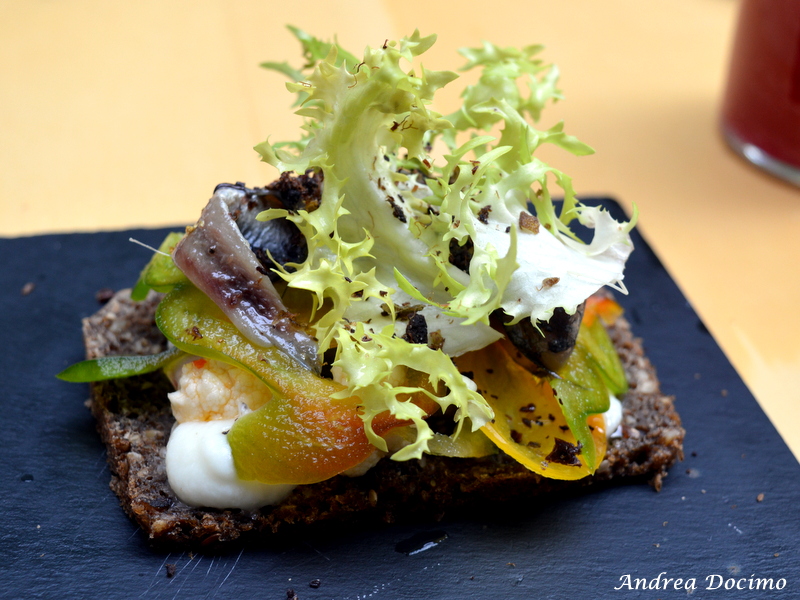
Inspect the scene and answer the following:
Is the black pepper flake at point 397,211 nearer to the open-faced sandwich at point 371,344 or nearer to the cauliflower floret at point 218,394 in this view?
the open-faced sandwich at point 371,344

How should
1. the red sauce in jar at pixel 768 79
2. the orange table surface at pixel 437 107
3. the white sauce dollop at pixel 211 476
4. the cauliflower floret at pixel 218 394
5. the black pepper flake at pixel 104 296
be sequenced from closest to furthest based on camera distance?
the white sauce dollop at pixel 211 476 → the cauliflower floret at pixel 218 394 → the black pepper flake at pixel 104 296 → the red sauce in jar at pixel 768 79 → the orange table surface at pixel 437 107

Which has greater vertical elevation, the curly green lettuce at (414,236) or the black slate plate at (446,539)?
the curly green lettuce at (414,236)

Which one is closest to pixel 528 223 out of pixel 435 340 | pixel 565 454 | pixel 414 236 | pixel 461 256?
pixel 461 256

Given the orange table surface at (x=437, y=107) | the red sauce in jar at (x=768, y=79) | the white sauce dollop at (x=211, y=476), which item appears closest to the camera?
the white sauce dollop at (x=211, y=476)

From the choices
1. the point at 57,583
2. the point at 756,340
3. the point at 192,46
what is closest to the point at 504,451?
the point at 57,583

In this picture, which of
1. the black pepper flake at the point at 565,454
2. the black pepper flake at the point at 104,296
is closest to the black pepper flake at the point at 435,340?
the black pepper flake at the point at 565,454

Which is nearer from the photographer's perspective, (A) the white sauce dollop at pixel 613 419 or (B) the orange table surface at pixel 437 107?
(A) the white sauce dollop at pixel 613 419

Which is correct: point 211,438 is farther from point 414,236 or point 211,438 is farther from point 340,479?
point 414,236
